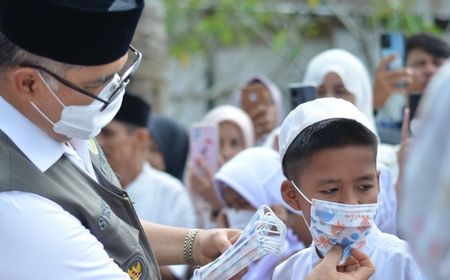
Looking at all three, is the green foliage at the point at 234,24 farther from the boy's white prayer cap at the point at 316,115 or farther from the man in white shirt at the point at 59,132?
the man in white shirt at the point at 59,132

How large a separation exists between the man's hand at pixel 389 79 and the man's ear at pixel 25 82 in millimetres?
3027

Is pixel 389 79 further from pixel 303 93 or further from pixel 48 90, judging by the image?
pixel 48 90

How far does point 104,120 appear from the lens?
2.70 m

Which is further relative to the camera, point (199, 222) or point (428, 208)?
point (199, 222)

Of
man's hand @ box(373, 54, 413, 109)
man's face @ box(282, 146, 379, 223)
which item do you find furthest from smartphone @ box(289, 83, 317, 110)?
man's face @ box(282, 146, 379, 223)

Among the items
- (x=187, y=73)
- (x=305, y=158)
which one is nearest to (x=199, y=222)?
(x=305, y=158)

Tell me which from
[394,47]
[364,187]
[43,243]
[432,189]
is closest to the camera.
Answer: [432,189]

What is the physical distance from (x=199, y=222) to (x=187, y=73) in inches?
268

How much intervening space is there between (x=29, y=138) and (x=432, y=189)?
4.55 feet

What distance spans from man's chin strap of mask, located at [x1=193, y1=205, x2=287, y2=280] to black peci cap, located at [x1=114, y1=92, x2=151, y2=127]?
3432 mm

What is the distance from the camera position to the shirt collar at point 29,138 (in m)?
2.55

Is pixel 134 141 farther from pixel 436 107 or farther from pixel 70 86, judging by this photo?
pixel 436 107

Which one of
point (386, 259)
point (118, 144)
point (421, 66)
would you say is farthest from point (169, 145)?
point (386, 259)

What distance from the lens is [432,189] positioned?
152 cm
